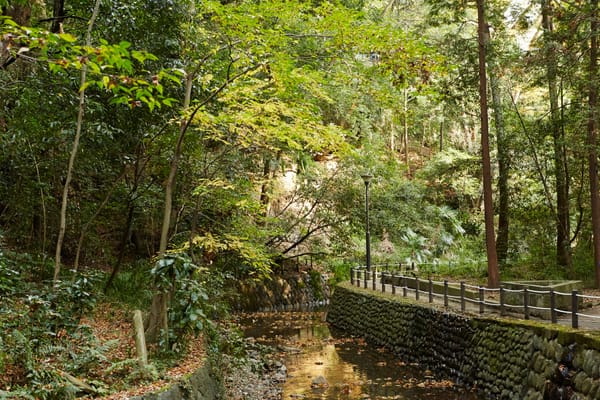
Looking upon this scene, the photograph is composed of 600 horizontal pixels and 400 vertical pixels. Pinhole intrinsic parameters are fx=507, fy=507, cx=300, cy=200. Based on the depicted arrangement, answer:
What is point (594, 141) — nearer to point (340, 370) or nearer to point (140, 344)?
point (340, 370)

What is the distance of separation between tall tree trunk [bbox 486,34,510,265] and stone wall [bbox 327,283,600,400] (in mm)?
7669

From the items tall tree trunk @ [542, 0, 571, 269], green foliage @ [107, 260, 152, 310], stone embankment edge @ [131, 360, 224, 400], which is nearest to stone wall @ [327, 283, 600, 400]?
stone embankment edge @ [131, 360, 224, 400]

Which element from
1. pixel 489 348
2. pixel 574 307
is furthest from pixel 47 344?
pixel 489 348

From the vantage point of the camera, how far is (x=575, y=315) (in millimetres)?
8703

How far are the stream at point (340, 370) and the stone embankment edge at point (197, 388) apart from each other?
2.32m

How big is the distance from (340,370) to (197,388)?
21.1 ft

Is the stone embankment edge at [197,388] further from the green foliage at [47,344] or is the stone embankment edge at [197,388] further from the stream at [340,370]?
the stream at [340,370]

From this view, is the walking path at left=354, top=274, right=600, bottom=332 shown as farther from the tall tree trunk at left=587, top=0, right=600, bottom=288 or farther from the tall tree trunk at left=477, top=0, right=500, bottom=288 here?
the tall tree trunk at left=587, top=0, right=600, bottom=288

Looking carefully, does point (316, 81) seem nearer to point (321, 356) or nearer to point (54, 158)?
point (54, 158)

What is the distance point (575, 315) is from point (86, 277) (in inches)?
325

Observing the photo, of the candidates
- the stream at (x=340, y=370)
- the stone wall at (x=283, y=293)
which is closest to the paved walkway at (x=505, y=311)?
the stream at (x=340, y=370)

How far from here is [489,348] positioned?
36.1ft

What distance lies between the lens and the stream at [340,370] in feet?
37.0

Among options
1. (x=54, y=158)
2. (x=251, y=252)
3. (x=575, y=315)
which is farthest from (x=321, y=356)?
→ (x=54, y=158)
